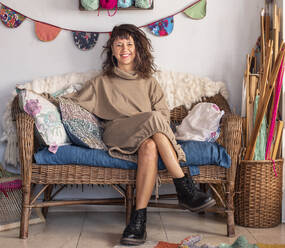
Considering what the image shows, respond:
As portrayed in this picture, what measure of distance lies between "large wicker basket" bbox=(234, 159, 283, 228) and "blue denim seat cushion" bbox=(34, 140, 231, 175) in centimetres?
25

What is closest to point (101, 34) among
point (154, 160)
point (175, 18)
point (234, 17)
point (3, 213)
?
point (175, 18)

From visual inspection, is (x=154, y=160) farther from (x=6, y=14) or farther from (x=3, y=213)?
(x=6, y=14)

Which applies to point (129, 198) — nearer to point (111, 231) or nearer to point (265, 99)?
point (111, 231)

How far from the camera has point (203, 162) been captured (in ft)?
6.62

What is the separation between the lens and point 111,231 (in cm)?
214

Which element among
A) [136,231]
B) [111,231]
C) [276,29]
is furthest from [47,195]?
[276,29]

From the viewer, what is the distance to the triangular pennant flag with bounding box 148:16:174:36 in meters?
2.66

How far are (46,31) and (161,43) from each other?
0.79 meters

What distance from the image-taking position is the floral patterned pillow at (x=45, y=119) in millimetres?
2008

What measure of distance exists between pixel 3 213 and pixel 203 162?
46.5 inches

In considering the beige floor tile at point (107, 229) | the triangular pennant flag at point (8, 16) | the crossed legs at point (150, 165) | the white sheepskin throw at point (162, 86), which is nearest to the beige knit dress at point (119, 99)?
the white sheepskin throw at point (162, 86)

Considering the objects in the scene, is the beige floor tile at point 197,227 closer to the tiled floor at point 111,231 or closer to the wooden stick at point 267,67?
the tiled floor at point 111,231

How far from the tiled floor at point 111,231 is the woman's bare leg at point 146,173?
23cm

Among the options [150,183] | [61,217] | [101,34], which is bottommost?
[61,217]
